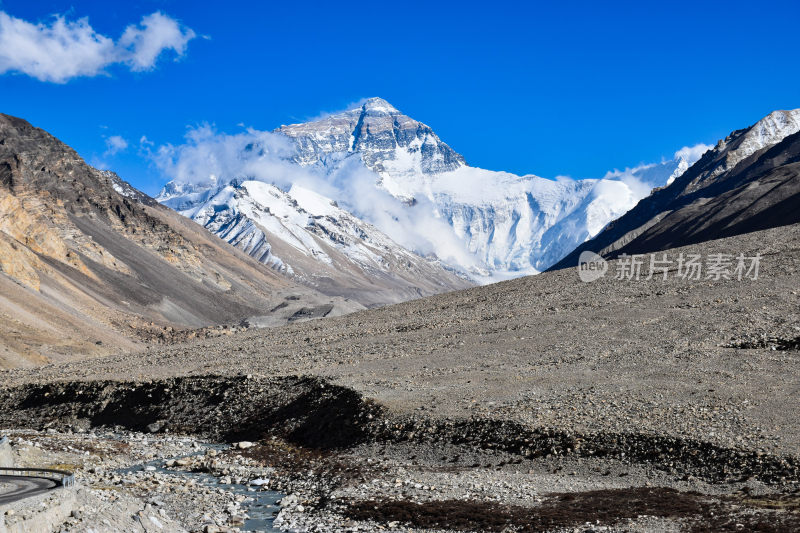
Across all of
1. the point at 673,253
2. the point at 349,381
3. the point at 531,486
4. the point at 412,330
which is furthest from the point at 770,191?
the point at 531,486

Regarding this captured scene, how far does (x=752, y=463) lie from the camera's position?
27.3 metres

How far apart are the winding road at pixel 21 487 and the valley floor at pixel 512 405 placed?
8303 mm

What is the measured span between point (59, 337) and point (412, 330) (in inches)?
2382

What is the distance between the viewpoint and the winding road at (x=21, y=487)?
21748 mm

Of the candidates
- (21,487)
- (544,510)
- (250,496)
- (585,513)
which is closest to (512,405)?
(544,510)

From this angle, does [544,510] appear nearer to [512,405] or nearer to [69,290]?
[512,405]

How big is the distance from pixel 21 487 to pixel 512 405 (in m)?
22.1

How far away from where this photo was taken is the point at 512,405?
120 ft

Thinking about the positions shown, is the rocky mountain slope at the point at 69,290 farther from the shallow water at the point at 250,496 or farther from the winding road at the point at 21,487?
the winding road at the point at 21,487

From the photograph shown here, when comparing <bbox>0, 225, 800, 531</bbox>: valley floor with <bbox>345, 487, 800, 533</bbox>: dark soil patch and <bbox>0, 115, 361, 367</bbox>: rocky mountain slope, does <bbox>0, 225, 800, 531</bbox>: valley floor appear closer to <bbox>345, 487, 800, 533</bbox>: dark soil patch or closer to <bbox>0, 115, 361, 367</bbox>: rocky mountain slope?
<bbox>345, 487, 800, 533</bbox>: dark soil patch

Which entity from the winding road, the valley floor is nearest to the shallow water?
the valley floor

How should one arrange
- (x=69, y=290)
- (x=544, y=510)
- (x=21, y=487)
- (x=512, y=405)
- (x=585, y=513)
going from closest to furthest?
(x=21, y=487), (x=585, y=513), (x=544, y=510), (x=512, y=405), (x=69, y=290)

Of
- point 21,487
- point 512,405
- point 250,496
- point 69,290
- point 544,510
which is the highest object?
point 512,405

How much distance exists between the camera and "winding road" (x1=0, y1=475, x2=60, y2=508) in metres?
21.7
